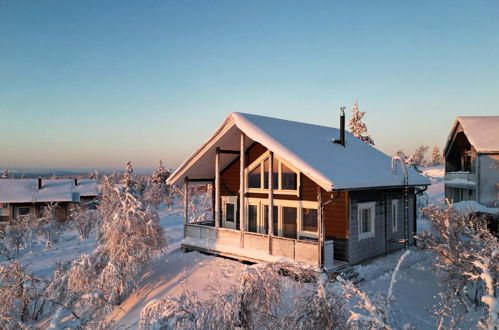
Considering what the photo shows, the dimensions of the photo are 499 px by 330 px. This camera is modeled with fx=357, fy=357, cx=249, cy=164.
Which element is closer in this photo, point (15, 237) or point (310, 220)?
point (310, 220)

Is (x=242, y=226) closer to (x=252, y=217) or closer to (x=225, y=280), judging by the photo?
(x=252, y=217)

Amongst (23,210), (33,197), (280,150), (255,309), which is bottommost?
(23,210)

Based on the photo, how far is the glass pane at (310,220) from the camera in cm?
1457

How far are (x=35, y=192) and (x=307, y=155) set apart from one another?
40410mm

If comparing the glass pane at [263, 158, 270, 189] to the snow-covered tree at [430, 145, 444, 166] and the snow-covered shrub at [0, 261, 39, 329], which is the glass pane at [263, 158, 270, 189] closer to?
the snow-covered shrub at [0, 261, 39, 329]

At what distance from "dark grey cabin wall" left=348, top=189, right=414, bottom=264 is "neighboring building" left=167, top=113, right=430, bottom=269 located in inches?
1.5

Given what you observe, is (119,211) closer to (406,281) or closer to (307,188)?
(307,188)

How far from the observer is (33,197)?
41469mm

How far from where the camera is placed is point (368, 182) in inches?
532

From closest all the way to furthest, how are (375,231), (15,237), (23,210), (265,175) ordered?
(375,231)
(265,175)
(15,237)
(23,210)

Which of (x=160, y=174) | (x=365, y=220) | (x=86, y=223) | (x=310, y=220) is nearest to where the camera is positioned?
(x=310, y=220)

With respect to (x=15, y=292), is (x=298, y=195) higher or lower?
higher

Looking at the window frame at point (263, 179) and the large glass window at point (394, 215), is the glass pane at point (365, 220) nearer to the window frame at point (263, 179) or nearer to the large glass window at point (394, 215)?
the large glass window at point (394, 215)

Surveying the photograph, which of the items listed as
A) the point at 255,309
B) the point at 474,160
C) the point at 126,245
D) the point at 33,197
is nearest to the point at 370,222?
the point at 255,309
